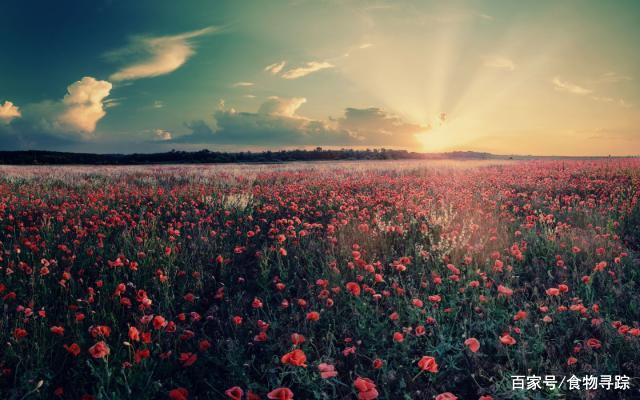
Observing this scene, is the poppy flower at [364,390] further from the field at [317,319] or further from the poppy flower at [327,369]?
the poppy flower at [327,369]

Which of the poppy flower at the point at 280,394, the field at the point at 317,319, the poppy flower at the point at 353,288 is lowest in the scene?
the field at the point at 317,319

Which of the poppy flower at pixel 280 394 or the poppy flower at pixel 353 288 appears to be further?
the poppy flower at pixel 353 288

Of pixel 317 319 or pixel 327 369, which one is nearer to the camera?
pixel 327 369

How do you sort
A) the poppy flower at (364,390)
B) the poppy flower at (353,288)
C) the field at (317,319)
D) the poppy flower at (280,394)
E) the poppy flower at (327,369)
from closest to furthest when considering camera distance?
the poppy flower at (280,394) → the poppy flower at (364,390) → the poppy flower at (327,369) → the field at (317,319) → the poppy flower at (353,288)

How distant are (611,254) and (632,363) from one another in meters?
2.51

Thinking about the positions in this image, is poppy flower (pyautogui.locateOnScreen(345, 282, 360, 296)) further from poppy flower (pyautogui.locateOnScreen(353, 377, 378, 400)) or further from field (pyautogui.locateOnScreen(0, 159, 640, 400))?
poppy flower (pyautogui.locateOnScreen(353, 377, 378, 400))

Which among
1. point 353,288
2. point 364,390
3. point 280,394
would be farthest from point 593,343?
point 280,394

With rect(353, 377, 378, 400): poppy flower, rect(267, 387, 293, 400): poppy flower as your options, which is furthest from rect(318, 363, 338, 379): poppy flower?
rect(267, 387, 293, 400): poppy flower

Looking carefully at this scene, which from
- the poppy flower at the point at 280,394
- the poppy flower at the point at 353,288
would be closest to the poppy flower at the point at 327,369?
the poppy flower at the point at 280,394

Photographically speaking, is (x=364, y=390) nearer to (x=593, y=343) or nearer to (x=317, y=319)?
(x=317, y=319)

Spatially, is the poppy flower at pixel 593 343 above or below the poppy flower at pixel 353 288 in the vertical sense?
below

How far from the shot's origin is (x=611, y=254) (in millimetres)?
4773

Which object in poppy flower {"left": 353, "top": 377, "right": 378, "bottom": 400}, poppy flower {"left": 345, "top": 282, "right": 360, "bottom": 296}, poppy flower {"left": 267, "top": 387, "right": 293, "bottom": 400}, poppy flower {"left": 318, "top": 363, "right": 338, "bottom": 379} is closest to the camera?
poppy flower {"left": 267, "top": 387, "right": 293, "bottom": 400}

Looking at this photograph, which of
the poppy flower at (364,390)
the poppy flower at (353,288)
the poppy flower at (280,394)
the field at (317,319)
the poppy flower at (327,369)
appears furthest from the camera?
the poppy flower at (353,288)
